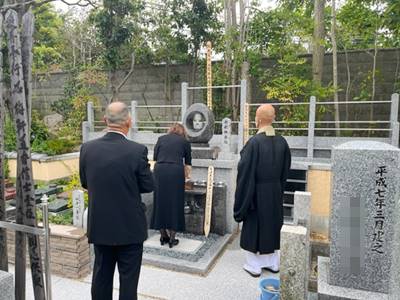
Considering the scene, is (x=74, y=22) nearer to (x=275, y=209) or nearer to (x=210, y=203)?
(x=210, y=203)

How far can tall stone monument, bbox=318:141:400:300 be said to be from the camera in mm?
2594

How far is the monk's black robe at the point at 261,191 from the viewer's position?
12.6 feet

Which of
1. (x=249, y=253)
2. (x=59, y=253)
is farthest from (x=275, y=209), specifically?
(x=59, y=253)

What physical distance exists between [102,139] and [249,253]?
2499mm

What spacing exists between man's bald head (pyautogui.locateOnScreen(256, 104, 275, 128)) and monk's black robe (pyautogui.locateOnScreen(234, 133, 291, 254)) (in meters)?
0.16

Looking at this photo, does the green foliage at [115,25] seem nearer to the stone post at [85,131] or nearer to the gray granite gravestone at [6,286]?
the stone post at [85,131]

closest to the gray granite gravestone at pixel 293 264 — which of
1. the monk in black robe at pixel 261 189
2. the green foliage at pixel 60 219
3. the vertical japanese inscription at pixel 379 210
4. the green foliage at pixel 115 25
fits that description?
the vertical japanese inscription at pixel 379 210

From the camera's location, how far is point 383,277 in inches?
105

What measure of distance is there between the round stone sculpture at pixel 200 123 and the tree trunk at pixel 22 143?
343cm

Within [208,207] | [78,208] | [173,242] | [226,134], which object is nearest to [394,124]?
[226,134]

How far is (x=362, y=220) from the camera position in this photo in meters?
2.67

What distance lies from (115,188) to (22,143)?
0.76 meters

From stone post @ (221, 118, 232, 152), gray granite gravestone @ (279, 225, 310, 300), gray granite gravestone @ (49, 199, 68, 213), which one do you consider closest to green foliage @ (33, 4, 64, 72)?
gray granite gravestone @ (49, 199, 68, 213)

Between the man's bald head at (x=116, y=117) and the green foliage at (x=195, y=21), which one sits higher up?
the green foliage at (x=195, y=21)
